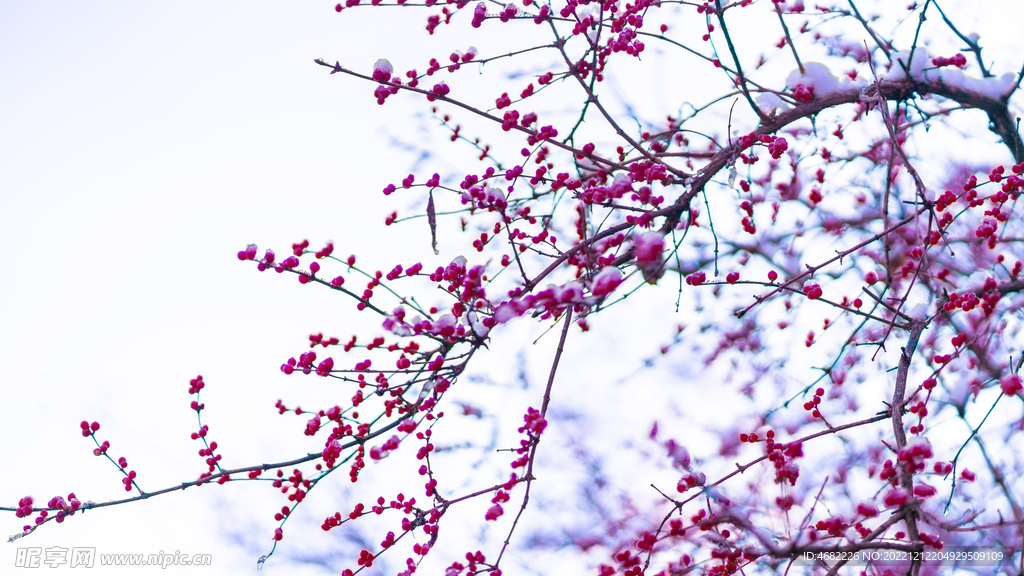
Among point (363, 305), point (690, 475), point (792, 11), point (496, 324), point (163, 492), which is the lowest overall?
point (690, 475)

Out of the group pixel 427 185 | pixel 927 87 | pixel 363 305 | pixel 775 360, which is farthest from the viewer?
pixel 775 360

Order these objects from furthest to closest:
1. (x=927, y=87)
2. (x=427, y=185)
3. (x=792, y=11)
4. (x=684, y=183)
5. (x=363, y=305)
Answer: (x=792, y=11) → (x=927, y=87) → (x=684, y=183) → (x=427, y=185) → (x=363, y=305)

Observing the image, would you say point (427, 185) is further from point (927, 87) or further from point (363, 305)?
point (927, 87)

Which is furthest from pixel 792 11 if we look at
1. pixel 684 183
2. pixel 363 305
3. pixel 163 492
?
pixel 163 492

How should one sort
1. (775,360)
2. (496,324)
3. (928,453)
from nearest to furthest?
1. (928,453)
2. (496,324)
3. (775,360)

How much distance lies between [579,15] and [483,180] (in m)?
0.74

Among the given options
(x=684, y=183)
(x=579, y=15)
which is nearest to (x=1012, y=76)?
(x=684, y=183)

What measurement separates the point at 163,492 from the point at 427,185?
1346 mm

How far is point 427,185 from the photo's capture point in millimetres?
2283

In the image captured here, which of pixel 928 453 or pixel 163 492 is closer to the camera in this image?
pixel 928 453

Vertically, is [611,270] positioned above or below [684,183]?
below

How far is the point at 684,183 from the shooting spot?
8.14 ft

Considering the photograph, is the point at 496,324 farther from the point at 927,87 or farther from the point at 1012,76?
the point at 1012,76

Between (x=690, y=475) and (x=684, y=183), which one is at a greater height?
(x=684, y=183)
